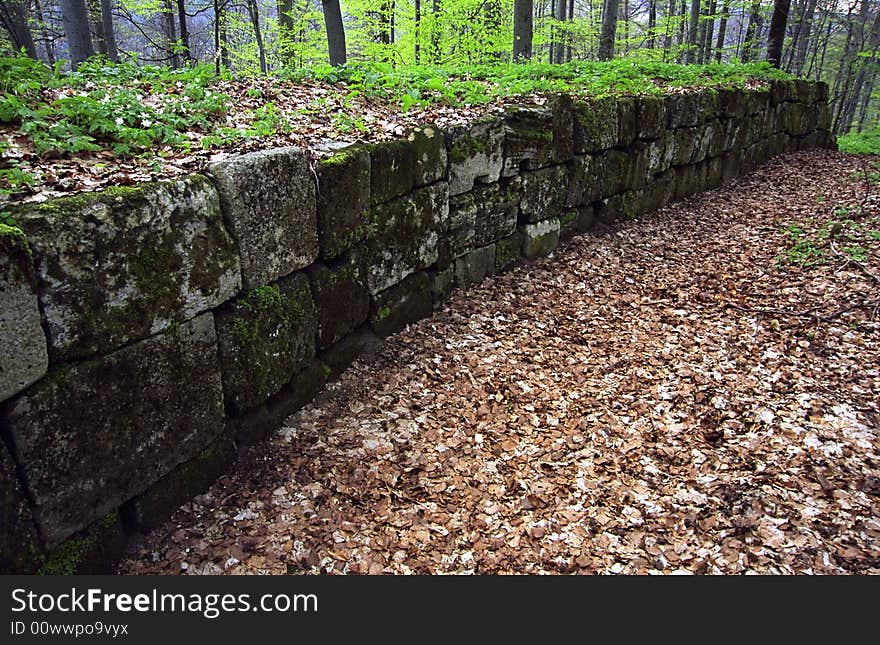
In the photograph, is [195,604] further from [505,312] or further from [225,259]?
[505,312]

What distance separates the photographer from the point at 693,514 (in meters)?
3.32

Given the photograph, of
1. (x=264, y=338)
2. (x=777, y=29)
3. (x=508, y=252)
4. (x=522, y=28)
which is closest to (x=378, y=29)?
(x=522, y=28)

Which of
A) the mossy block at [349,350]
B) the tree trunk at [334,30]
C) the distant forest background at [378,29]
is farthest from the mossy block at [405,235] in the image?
the tree trunk at [334,30]

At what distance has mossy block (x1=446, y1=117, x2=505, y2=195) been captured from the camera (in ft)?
17.9

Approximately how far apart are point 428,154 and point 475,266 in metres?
1.45

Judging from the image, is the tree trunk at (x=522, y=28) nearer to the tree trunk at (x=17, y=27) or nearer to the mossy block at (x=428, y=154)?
the mossy block at (x=428, y=154)

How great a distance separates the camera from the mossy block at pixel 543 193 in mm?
6488

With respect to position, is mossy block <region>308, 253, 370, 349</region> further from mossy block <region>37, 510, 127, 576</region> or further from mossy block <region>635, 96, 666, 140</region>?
mossy block <region>635, 96, 666, 140</region>

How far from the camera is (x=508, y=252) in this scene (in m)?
6.52

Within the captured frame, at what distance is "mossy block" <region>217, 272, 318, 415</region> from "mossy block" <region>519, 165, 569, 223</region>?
331cm

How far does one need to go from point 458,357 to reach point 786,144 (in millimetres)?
10722

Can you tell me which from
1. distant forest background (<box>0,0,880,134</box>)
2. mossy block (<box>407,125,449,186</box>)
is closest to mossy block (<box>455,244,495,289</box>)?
mossy block (<box>407,125,449,186</box>)

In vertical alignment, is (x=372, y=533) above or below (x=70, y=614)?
below

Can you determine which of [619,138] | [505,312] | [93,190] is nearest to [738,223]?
[619,138]
